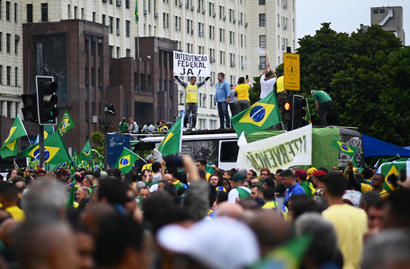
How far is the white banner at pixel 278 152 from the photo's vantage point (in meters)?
16.6

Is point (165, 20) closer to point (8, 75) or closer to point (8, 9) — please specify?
point (8, 9)

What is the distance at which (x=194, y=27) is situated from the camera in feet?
354

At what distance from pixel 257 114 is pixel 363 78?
33119mm

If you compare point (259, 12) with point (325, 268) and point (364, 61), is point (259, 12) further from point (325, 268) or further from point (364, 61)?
point (325, 268)

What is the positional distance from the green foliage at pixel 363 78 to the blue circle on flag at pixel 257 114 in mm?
22831

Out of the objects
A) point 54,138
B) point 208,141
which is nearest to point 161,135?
point 208,141

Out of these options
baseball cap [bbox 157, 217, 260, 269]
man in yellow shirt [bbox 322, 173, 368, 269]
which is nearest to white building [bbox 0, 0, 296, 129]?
man in yellow shirt [bbox 322, 173, 368, 269]

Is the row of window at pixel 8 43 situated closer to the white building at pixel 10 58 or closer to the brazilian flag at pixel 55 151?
the white building at pixel 10 58

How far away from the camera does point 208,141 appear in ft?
98.1

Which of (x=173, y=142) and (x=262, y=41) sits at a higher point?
Answer: (x=262, y=41)

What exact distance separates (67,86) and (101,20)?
12023mm

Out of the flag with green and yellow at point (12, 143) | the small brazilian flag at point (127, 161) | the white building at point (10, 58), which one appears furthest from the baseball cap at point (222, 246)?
the white building at point (10, 58)

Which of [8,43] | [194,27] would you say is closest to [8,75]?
[8,43]

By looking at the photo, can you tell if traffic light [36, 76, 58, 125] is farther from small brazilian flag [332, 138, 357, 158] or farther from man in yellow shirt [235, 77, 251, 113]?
man in yellow shirt [235, 77, 251, 113]
